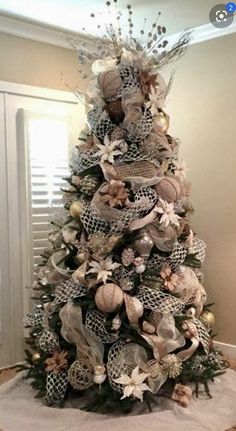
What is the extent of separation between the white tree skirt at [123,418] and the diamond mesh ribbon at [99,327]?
15.8 inches

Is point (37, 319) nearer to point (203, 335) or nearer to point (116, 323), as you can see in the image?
point (116, 323)

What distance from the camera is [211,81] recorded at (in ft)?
11.6

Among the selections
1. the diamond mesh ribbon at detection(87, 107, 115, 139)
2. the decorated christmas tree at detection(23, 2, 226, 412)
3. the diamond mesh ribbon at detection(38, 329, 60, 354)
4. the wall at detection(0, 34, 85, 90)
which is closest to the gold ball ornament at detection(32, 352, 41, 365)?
the decorated christmas tree at detection(23, 2, 226, 412)

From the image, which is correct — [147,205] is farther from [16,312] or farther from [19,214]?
[16,312]

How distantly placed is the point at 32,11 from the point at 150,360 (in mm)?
2378

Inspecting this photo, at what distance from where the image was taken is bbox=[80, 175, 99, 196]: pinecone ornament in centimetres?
259

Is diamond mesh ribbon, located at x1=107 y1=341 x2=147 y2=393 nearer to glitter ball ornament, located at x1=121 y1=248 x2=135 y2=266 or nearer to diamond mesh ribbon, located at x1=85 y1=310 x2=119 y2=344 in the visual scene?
diamond mesh ribbon, located at x1=85 y1=310 x2=119 y2=344

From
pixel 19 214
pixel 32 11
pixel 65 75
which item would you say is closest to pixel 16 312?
pixel 19 214

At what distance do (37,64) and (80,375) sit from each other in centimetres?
226

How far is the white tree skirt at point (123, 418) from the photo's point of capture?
2357mm

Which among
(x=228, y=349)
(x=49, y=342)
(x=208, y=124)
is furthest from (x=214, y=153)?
(x=49, y=342)

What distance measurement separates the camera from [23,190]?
339 cm

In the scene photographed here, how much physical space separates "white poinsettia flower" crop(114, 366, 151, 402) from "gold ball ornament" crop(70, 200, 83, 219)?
2.86 ft

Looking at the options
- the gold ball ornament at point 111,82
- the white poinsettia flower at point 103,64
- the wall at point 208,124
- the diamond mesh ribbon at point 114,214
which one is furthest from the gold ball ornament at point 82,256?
the wall at point 208,124
